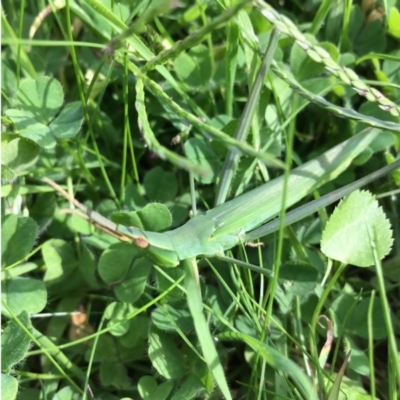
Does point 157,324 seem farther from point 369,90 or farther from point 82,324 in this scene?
point 369,90

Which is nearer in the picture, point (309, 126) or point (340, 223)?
point (340, 223)

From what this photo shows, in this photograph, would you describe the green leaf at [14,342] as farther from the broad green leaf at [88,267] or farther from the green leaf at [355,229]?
the green leaf at [355,229]

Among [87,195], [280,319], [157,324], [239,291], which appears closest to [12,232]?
[87,195]

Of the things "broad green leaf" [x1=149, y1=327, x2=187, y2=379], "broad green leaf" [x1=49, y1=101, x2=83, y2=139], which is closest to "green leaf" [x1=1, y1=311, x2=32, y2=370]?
"broad green leaf" [x1=149, y1=327, x2=187, y2=379]

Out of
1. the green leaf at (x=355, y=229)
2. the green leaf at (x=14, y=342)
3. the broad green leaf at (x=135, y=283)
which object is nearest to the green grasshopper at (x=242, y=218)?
the green leaf at (x=355, y=229)

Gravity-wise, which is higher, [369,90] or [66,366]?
[369,90]

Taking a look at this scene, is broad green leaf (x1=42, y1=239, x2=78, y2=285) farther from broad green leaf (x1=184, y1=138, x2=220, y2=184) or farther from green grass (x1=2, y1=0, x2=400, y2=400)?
broad green leaf (x1=184, y1=138, x2=220, y2=184)

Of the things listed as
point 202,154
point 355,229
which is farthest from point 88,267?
point 355,229
